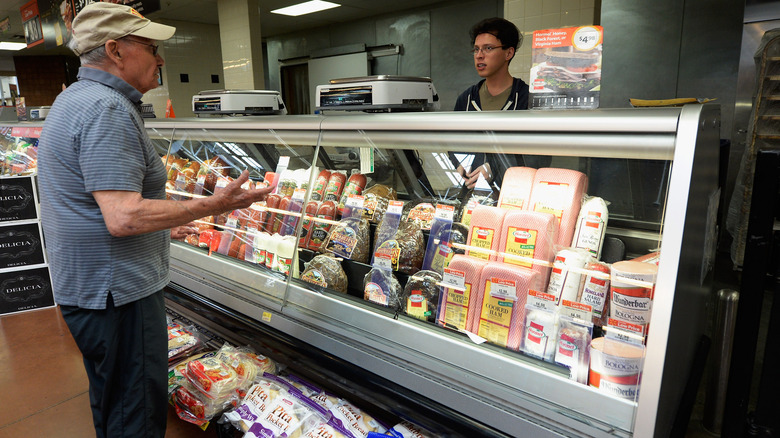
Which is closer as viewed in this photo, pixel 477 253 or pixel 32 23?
pixel 477 253

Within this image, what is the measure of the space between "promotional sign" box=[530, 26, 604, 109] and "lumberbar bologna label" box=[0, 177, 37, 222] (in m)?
4.14

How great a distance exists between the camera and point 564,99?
147 centimetres

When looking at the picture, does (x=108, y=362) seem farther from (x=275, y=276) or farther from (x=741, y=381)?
(x=741, y=381)

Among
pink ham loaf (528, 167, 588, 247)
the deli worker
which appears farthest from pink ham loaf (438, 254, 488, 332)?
the deli worker

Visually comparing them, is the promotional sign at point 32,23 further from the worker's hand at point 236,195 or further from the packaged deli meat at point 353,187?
the worker's hand at point 236,195

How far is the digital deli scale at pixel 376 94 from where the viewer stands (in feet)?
7.01

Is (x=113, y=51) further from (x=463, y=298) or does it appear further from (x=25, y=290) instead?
(x=25, y=290)

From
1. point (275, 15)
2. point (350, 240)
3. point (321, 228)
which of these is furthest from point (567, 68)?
point (275, 15)

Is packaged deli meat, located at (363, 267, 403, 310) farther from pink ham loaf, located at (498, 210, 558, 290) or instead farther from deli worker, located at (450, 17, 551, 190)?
deli worker, located at (450, 17, 551, 190)

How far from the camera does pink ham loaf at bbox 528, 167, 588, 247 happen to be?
156 centimetres

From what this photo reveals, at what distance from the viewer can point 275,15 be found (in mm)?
8836

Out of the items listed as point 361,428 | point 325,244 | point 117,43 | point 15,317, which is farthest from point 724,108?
point 15,317

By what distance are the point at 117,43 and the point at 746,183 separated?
16.5 ft

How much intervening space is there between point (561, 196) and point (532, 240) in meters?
0.20
